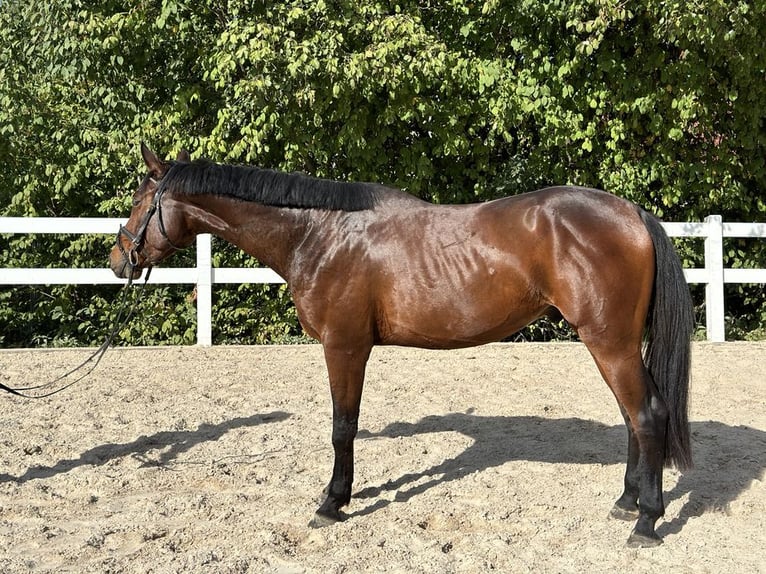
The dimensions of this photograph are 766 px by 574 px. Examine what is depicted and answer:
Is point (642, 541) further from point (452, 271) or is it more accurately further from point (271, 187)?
point (271, 187)

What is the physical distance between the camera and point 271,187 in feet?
13.9

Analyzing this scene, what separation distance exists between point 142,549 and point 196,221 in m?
1.81

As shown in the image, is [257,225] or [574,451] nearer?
[257,225]

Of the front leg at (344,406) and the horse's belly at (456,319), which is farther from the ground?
the horse's belly at (456,319)

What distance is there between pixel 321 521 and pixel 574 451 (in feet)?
6.69

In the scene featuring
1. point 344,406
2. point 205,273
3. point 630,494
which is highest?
point 205,273

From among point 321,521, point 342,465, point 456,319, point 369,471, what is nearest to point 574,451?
point 369,471

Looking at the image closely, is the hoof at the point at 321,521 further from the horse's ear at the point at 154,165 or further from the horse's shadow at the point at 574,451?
the horse's ear at the point at 154,165

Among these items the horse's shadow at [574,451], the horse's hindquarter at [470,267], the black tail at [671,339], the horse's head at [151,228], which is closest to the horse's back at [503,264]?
the horse's hindquarter at [470,267]

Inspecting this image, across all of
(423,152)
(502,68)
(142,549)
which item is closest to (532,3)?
(502,68)

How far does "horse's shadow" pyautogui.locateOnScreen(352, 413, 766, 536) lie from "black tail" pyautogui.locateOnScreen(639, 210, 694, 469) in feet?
1.44

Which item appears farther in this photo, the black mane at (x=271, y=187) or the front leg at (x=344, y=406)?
the black mane at (x=271, y=187)

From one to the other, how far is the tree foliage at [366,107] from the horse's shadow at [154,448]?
4.62 meters

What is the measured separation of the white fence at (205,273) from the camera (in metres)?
8.57
